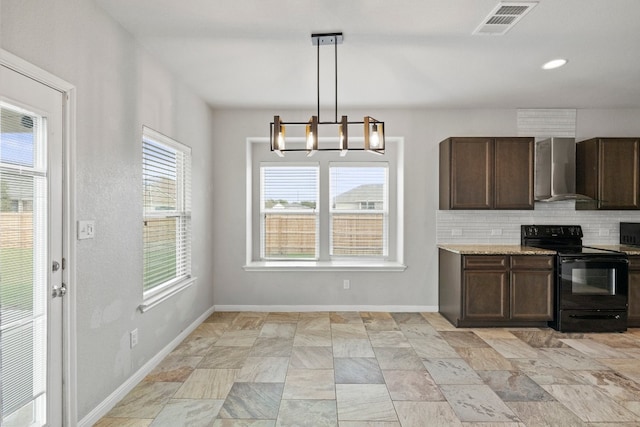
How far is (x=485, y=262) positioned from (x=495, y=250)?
0.19 metres

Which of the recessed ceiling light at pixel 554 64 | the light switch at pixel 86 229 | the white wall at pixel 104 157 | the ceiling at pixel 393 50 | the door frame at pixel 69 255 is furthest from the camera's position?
the recessed ceiling light at pixel 554 64

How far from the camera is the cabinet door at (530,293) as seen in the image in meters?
4.14

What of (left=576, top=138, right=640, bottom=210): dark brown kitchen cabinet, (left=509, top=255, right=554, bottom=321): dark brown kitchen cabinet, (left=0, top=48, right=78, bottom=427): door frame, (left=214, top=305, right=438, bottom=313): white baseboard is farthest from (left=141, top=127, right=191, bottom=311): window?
(left=576, top=138, right=640, bottom=210): dark brown kitchen cabinet

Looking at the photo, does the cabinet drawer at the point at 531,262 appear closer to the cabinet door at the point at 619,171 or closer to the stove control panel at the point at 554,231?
the stove control panel at the point at 554,231

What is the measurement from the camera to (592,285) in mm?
4070

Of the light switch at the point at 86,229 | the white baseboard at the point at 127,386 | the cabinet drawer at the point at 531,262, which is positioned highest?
the light switch at the point at 86,229

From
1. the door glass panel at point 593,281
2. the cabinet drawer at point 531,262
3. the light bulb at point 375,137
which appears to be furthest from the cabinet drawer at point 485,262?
the light bulb at point 375,137

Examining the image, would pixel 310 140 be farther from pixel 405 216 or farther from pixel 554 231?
pixel 554 231

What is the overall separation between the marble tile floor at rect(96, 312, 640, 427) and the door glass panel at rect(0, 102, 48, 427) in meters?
0.66

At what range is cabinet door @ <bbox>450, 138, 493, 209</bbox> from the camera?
441 centimetres

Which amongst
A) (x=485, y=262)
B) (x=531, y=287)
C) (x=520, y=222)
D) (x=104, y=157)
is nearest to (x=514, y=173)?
(x=520, y=222)

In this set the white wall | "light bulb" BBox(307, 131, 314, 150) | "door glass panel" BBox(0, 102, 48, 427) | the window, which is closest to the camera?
"door glass panel" BBox(0, 102, 48, 427)

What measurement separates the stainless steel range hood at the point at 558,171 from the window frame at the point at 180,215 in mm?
4119

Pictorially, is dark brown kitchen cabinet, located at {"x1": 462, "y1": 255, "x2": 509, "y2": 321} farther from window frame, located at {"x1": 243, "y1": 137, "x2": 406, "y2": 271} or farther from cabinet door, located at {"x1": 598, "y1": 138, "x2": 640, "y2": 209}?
cabinet door, located at {"x1": 598, "y1": 138, "x2": 640, "y2": 209}
